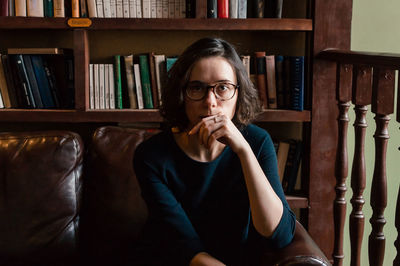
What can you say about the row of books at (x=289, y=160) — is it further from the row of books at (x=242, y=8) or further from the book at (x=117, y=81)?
the book at (x=117, y=81)

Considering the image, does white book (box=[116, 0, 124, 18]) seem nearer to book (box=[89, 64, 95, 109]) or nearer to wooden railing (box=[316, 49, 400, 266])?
book (box=[89, 64, 95, 109])

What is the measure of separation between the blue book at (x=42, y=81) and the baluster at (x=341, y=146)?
4.19 feet

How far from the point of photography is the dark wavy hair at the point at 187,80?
51.4 inches

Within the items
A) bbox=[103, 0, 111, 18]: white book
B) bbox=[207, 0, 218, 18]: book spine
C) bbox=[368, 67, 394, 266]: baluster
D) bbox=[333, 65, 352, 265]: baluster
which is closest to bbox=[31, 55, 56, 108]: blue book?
bbox=[103, 0, 111, 18]: white book

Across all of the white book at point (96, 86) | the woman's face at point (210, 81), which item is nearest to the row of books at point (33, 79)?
the white book at point (96, 86)

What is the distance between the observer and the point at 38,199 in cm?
169

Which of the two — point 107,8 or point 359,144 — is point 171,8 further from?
point 359,144

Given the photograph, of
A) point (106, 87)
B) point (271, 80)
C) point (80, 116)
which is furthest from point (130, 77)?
point (271, 80)

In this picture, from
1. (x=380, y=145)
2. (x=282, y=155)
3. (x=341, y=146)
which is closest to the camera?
(x=380, y=145)

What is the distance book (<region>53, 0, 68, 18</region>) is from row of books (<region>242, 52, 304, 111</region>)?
32.4 inches

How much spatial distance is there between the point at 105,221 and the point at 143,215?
0.14 m

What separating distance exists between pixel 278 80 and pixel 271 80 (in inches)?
1.4

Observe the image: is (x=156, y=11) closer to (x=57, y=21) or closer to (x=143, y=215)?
(x=57, y=21)

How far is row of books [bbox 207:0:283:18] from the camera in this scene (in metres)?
2.08
